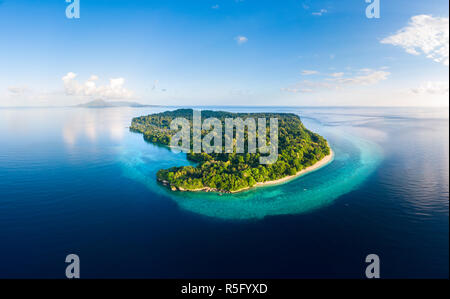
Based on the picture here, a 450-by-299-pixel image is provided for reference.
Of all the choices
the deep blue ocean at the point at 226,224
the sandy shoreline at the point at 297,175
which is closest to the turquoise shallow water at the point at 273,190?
the deep blue ocean at the point at 226,224

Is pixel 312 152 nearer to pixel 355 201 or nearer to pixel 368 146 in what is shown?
pixel 355 201

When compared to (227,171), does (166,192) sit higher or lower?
lower

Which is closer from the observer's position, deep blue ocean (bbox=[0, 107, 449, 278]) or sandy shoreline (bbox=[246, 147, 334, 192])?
deep blue ocean (bbox=[0, 107, 449, 278])

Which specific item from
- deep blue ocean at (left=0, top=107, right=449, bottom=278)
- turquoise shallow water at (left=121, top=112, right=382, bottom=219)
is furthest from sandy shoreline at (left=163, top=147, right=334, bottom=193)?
deep blue ocean at (left=0, top=107, right=449, bottom=278)

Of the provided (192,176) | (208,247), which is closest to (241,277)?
(208,247)

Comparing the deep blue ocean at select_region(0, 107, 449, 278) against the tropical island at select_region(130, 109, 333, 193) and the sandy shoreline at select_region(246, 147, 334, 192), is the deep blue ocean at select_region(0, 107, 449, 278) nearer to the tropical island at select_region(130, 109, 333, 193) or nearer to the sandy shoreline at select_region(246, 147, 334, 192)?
the sandy shoreline at select_region(246, 147, 334, 192)

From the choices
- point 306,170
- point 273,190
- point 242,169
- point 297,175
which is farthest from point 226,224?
point 306,170
